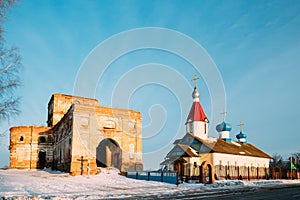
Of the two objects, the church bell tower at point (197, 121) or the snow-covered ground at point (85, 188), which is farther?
the church bell tower at point (197, 121)

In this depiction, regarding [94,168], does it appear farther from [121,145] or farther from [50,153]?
[50,153]

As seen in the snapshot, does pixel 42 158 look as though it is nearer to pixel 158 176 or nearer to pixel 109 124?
pixel 109 124

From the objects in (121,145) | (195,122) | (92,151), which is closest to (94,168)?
(92,151)

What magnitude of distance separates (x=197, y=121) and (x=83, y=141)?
22312 millimetres

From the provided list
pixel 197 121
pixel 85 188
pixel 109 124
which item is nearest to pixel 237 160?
pixel 197 121

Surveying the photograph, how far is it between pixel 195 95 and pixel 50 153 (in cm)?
2404

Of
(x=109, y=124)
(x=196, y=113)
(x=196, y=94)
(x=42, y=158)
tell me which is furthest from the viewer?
(x=196, y=94)

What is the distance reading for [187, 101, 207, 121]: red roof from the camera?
46812 mm

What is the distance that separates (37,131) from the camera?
141 ft

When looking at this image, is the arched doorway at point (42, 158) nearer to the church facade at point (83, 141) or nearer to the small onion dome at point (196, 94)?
the church facade at point (83, 141)

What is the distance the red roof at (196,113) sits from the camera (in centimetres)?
4681

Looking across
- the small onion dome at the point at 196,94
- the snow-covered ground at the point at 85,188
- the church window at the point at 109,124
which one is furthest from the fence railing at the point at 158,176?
the small onion dome at the point at 196,94

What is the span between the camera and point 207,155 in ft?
130

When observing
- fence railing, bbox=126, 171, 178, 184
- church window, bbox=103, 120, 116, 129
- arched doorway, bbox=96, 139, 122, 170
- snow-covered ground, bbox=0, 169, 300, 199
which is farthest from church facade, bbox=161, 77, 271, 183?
church window, bbox=103, 120, 116, 129
